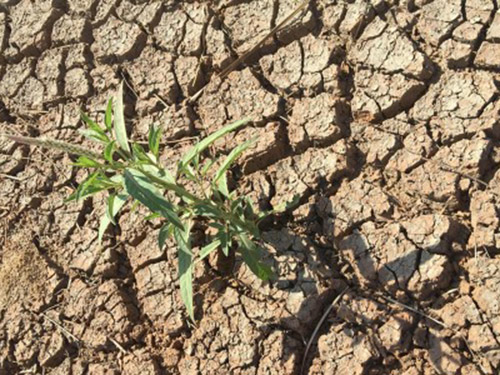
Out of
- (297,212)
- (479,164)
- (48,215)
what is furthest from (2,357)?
(479,164)

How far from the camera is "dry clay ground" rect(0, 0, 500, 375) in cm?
331

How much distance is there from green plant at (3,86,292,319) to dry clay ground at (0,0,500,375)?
21cm

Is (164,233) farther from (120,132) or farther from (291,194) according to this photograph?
(291,194)

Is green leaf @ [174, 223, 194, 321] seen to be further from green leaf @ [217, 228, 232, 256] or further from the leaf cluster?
green leaf @ [217, 228, 232, 256]

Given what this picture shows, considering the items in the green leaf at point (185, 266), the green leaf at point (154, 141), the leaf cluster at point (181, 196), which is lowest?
the green leaf at point (185, 266)

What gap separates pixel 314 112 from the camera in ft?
12.5

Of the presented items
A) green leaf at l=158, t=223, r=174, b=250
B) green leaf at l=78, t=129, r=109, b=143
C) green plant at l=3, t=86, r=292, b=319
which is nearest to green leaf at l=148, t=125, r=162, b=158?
green plant at l=3, t=86, r=292, b=319

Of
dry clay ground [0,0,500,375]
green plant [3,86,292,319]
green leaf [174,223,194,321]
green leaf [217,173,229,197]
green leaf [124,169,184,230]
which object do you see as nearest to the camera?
green leaf [124,169,184,230]

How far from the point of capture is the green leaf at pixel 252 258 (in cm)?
337

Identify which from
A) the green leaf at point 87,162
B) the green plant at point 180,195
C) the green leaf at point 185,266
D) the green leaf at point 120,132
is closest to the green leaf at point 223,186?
the green plant at point 180,195

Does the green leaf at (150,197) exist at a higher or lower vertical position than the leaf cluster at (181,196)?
lower

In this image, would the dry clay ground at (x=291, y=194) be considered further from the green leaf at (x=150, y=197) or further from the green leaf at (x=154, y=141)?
the green leaf at (x=150, y=197)

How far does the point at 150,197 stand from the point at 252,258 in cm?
72

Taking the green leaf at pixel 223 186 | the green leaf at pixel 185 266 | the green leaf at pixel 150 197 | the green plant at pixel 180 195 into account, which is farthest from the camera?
the green leaf at pixel 223 186
